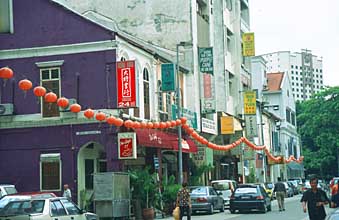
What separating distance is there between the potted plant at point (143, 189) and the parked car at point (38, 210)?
36.4ft

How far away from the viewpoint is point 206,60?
144 ft

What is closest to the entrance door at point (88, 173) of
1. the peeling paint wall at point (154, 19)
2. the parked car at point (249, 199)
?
the parked car at point (249, 199)

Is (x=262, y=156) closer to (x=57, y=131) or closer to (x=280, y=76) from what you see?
(x=280, y=76)

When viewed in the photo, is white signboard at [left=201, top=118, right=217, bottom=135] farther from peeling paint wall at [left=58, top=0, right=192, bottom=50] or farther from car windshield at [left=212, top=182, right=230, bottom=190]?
peeling paint wall at [left=58, top=0, right=192, bottom=50]

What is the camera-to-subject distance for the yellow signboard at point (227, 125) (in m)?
49.4

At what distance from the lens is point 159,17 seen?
43.9m

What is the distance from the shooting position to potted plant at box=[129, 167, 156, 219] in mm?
30094

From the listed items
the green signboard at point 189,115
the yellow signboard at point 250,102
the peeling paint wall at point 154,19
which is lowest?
the green signboard at point 189,115

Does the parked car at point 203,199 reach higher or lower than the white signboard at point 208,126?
lower

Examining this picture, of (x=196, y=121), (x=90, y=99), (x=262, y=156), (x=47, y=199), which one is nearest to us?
(x=47, y=199)

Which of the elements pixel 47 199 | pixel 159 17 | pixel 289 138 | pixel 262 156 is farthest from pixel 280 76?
pixel 47 199

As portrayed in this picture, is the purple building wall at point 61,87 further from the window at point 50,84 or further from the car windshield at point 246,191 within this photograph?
the car windshield at point 246,191

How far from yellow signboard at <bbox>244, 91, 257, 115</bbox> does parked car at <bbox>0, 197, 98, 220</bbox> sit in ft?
126

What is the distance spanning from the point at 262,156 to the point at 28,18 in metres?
39.3
